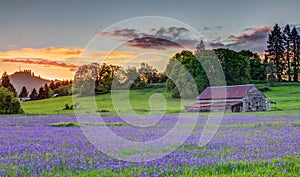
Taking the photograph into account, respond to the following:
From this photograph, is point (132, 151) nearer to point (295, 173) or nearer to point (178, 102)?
point (295, 173)

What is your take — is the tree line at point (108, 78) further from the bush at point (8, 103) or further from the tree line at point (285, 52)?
the tree line at point (285, 52)

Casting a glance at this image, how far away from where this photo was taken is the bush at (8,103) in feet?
184

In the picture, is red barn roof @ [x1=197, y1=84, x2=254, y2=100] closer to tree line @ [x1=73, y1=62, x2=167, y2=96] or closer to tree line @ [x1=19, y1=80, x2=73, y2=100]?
tree line @ [x1=73, y1=62, x2=167, y2=96]

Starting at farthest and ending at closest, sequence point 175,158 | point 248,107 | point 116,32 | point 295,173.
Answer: point 248,107 → point 116,32 → point 175,158 → point 295,173

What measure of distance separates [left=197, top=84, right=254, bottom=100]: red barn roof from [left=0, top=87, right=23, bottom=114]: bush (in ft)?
124

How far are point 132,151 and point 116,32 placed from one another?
9.47 m

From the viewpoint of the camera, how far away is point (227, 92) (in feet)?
255

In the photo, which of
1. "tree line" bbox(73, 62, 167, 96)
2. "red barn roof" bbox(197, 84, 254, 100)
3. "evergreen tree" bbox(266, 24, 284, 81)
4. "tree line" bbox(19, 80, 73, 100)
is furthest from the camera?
"evergreen tree" bbox(266, 24, 284, 81)

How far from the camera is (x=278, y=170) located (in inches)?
Result: 318

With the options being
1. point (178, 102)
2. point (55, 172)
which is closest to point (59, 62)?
point (55, 172)

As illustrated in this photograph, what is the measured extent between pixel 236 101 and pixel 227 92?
5268 millimetres

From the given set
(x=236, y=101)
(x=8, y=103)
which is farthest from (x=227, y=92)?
(x=8, y=103)

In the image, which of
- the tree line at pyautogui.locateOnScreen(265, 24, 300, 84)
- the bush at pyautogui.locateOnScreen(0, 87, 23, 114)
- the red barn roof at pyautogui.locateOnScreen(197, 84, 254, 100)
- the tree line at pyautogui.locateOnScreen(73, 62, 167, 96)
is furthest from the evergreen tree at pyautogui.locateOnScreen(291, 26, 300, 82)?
the bush at pyautogui.locateOnScreen(0, 87, 23, 114)

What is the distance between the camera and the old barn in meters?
70.9
